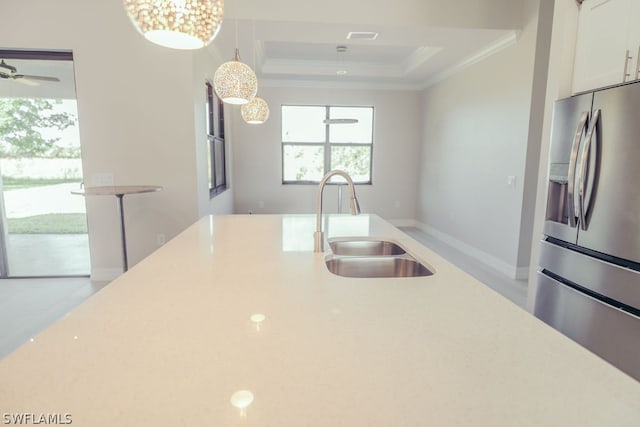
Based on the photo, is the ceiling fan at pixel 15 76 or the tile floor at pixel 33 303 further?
the ceiling fan at pixel 15 76

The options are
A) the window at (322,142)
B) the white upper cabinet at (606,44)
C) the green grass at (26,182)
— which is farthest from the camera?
the window at (322,142)

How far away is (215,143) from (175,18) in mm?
4058

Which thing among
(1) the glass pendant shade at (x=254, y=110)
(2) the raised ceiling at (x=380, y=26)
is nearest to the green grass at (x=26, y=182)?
(1) the glass pendant shade at (x=254, y=110)

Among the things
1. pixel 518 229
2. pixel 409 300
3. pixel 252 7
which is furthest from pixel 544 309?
pixel 252 7

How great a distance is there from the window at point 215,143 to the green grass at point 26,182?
5.02ft

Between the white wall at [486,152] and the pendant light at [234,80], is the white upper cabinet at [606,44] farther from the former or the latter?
the pendant light at [234,80]

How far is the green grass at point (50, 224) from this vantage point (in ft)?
11.9

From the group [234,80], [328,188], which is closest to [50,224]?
[234,80]

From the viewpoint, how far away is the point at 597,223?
193 cm

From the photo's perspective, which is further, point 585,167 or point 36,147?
point 36,147

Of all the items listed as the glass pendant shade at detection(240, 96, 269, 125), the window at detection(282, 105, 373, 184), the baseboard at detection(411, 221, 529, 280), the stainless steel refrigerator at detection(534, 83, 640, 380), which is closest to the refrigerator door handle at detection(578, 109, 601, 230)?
the stainless steel refrigerator at detection(534, 83, 640, 380)

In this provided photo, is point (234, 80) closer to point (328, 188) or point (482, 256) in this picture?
point (482, 256)
